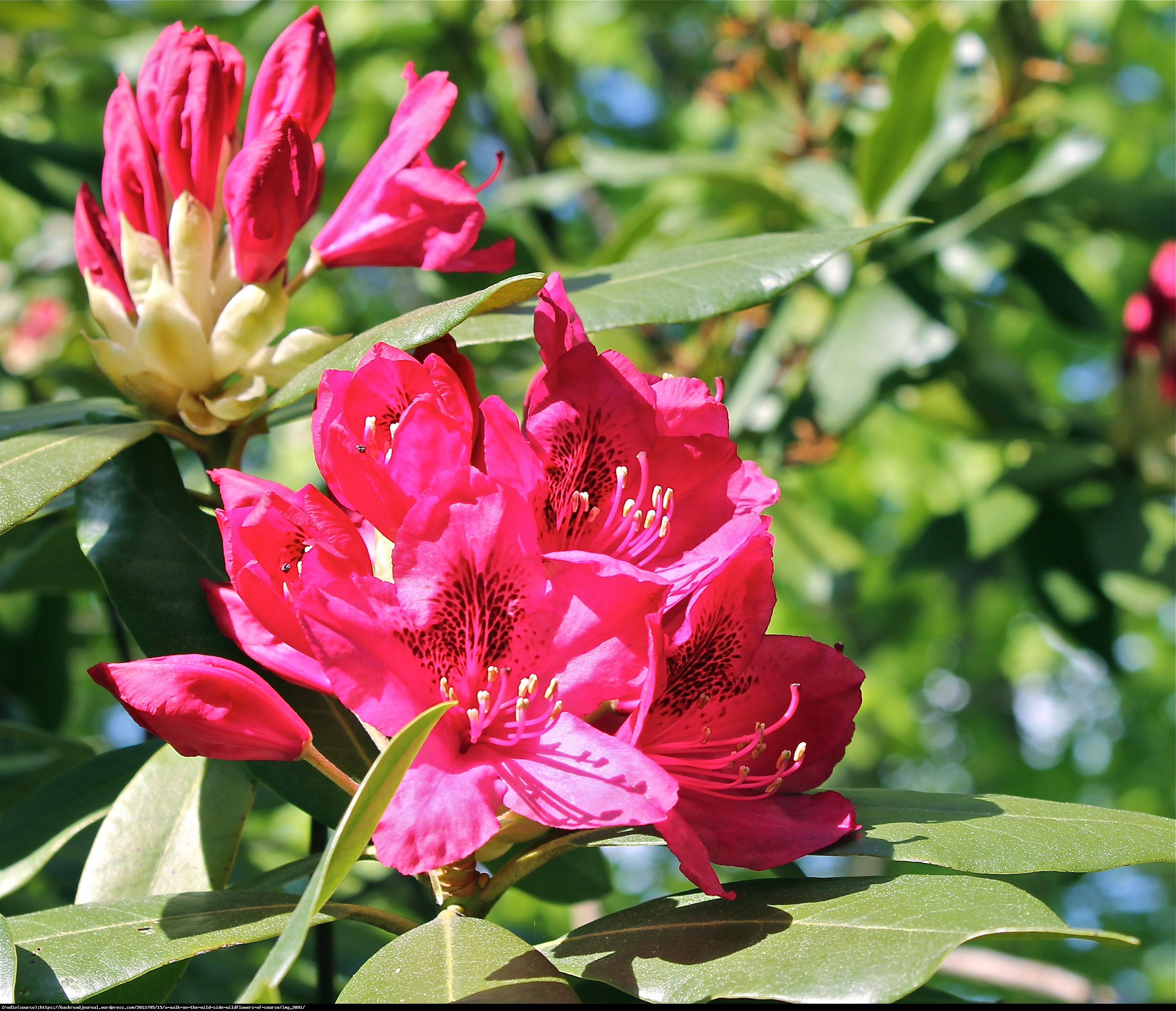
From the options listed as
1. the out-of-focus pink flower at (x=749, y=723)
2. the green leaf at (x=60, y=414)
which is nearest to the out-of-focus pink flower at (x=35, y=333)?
the green leaf at (x=60, y=414)

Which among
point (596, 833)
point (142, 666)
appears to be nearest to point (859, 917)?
point (596, 833)

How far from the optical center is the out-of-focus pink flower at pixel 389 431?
28.7 inches

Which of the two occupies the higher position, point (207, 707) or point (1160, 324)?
point (1160, 324)

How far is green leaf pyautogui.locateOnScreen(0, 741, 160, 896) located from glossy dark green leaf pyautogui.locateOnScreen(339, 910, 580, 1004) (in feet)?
1.66

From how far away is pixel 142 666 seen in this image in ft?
2.39

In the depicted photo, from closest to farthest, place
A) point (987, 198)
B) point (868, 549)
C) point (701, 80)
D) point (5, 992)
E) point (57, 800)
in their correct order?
point (5, 992)
point (57, 800)
point (987, 198)
point (701, 80)
point (868, 549)

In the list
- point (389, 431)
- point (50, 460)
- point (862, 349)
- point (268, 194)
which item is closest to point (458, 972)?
point (389, 431)

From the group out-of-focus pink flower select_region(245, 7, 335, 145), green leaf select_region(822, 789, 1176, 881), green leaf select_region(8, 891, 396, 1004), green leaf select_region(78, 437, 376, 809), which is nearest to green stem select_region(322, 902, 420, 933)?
green leaf select_region(8, 891, 396, 1004)

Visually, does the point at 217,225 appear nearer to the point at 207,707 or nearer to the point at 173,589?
the point at 173,589

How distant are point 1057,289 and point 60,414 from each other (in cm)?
201

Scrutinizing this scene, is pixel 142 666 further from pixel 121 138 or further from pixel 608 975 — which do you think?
pixel 121 138

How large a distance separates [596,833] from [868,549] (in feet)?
11.2

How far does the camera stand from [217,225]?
1.04 meters

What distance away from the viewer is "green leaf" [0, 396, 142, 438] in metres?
1.00
